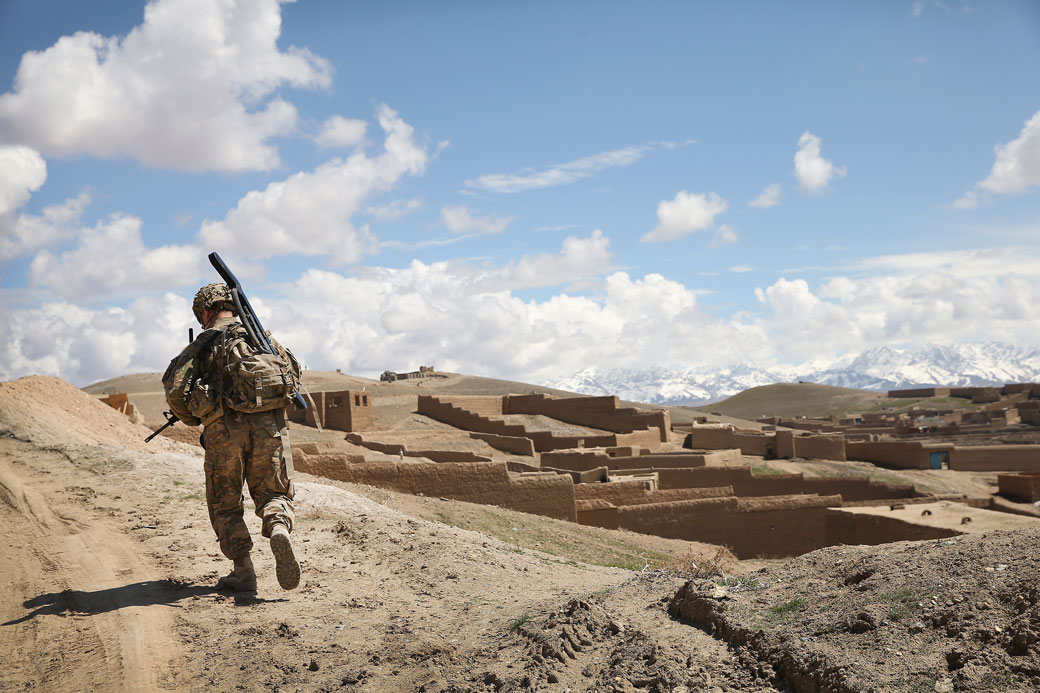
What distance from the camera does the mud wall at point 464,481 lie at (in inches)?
613

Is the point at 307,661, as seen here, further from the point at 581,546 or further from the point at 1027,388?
the point at 1027,388

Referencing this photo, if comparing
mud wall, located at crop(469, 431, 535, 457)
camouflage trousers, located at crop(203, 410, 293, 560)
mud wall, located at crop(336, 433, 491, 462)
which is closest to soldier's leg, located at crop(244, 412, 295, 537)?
camouflage trousers, located at crop(203, 410, 293, 560)

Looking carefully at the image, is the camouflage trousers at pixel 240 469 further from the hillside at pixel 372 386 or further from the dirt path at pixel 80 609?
the hillside at pixel 372 386

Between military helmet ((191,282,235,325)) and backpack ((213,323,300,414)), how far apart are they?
1.19 ft

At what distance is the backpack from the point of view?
18.4 ft

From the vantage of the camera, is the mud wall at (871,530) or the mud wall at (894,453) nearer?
the mud wall at (871,530)

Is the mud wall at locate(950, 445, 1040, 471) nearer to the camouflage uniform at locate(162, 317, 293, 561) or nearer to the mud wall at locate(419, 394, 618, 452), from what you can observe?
the mud wall at locate(419, 394, 618, 452)

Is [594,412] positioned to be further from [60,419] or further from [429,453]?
[60,419]

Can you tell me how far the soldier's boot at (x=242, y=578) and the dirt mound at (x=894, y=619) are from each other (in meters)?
2.88

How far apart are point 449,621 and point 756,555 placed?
48.7ft

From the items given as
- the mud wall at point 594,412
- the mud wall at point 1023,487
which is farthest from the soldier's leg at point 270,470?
the mud wall at point 594,412

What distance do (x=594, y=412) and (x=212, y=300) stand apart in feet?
108

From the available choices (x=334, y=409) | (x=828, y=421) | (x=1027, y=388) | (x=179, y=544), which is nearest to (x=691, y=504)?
(x=179, y=544)

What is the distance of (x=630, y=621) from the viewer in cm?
450
